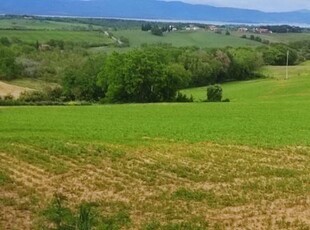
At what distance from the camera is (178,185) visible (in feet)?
70.6

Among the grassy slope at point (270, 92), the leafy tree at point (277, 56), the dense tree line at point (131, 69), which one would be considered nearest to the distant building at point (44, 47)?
the dense tree line at point (131, 69)

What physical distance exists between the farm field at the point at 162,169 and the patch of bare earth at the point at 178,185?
0.11ft

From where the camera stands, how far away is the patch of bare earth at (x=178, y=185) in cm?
1759

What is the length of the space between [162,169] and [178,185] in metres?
2.70

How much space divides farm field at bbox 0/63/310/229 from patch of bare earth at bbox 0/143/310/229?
3 cm

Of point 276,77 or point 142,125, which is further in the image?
point 276,77

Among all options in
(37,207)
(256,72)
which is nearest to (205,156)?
(37,207)

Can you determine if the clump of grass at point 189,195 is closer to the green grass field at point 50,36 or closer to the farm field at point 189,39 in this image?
the green grass field at point 50,36

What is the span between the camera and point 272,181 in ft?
74.5

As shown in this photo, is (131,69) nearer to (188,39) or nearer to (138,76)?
(138,76)

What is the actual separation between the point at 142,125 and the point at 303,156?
12849 mm

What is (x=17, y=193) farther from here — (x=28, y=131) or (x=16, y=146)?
(x=28, y=131)

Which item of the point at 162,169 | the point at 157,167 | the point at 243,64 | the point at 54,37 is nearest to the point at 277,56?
the point at 243,64

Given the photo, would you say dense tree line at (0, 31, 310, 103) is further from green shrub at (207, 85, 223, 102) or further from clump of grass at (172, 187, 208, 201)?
clump of grass at (172, 187, 208, 201)
